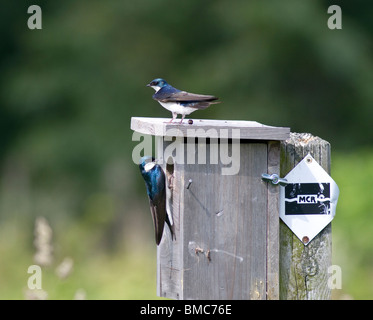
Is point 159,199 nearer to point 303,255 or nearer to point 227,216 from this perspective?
point 227,216

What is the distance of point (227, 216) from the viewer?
3.29 metres

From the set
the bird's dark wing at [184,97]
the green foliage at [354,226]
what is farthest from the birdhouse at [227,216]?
the green foliage at [354,226]

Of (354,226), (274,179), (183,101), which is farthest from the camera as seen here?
(354,226)

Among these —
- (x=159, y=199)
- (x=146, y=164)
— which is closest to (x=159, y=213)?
(x=159, y=199)

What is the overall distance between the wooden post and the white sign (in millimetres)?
27

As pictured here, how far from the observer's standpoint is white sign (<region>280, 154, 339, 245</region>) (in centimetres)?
336

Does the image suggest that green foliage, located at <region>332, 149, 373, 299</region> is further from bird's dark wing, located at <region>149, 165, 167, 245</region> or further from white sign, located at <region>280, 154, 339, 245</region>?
bird's dark wing, located at <region>149, 165, 167, 245</region>

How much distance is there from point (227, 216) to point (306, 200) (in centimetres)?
39

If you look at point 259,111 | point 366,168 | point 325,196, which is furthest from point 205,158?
point 259,111

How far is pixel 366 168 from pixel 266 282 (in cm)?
363

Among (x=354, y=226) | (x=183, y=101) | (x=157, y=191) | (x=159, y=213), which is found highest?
(x=183, y=101)

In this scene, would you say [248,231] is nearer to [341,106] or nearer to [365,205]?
[365,205]

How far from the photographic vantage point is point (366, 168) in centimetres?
668

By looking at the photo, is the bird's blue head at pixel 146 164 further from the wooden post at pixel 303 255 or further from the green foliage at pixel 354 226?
the green foliage at pixel 354 226
